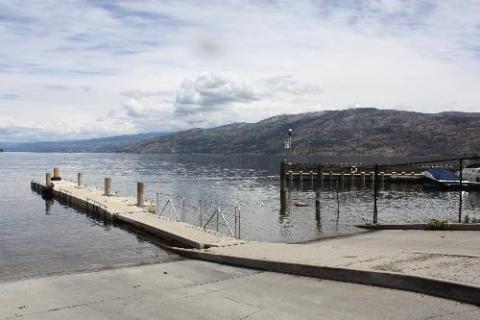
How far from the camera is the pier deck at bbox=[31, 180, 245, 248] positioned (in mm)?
19466

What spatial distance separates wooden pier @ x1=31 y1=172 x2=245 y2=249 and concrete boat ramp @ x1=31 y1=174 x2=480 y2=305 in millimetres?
103

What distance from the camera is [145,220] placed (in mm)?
27844

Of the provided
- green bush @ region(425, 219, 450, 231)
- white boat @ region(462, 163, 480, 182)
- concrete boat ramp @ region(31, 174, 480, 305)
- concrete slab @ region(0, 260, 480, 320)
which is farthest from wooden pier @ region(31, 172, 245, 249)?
white boat @ region(462, 163, 480, 182)

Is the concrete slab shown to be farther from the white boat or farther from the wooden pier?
the white boat

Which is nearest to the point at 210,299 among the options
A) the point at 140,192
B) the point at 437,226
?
the point at 437,226

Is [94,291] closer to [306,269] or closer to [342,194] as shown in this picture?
[306,269]

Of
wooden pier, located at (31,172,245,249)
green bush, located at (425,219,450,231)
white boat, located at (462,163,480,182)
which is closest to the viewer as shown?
green bush, located at (425,219,450,231)

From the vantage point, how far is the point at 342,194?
58.2 m

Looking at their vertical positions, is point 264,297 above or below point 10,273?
above

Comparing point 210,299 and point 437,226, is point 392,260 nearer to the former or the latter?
point 210,299

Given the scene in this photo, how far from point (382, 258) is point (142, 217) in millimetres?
19725

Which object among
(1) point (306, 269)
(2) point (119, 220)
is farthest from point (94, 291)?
(2) point (119, 220)

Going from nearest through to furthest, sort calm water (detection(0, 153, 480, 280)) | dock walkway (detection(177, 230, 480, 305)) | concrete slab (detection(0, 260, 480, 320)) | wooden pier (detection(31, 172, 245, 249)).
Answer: concrete slab (detection(0, 260, 480, 320)), dock walkway (detection(177, 230, 480, 305)), wooden pier (detection(31, 172, 245, 249)), calm water (detection(0, 153, 480, 280))

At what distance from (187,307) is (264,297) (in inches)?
59.7
